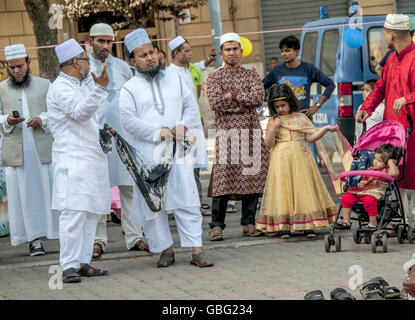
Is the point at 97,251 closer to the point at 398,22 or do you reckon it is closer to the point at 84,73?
the point at 84,73

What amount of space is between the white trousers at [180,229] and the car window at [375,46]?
6265 mm

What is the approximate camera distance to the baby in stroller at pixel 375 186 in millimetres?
8289

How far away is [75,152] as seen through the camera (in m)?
7.62

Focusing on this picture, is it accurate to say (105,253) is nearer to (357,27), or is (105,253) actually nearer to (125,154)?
(125,154)

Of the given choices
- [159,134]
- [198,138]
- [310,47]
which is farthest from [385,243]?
[310,47]

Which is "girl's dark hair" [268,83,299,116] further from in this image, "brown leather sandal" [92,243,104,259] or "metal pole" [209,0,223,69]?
"metal pole" [209,0,223,69]

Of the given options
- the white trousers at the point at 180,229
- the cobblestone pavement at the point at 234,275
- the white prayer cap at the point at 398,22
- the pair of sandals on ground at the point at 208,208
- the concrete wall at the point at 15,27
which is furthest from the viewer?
the concrete wall at the point at 15,27

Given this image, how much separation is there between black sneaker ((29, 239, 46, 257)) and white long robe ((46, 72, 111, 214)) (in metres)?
1.46

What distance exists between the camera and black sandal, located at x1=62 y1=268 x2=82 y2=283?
24.5 ft

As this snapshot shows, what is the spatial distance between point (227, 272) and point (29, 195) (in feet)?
8.47

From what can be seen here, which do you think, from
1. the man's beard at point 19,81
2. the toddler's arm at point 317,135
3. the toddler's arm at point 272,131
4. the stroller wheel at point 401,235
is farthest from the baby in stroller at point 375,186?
the man's beard at point 19,81

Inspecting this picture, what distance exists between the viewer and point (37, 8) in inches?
634

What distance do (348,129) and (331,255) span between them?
5.55 meters

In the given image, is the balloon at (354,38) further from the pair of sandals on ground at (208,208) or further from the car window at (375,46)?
the pair of sandals on ground at (208,208)
